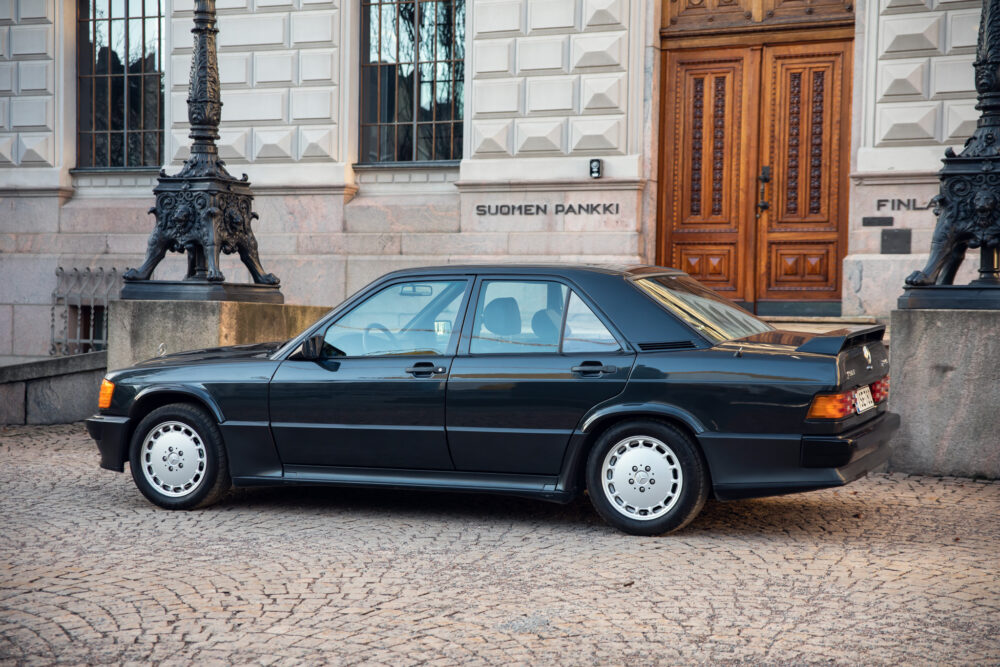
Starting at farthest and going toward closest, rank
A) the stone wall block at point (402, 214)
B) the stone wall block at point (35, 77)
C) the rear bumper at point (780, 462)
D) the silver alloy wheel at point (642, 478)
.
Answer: the stone wall block at point (35, 77)
the stone wall block at point (402, 214)
the silver alloy wheel at point (642, 478)
the rear bumper at point (780, 462)

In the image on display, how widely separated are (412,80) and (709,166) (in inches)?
171

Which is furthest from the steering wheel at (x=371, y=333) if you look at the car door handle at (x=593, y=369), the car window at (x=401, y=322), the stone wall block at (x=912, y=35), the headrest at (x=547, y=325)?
the stone wall block at (x=912, y=35)

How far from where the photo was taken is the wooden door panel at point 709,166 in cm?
1411

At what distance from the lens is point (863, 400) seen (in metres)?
6.47

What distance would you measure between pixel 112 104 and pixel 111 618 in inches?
562

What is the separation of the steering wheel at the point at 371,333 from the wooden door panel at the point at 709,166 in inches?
314

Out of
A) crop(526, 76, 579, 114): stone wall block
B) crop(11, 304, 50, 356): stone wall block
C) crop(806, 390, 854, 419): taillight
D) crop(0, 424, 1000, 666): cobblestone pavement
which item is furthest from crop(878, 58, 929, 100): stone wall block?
crop(11, 304, 50, 356): stone wall block

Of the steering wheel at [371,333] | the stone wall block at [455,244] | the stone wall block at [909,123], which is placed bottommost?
the steering wheel at [371,333]

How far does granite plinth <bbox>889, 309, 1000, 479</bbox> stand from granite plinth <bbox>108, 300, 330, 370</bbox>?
5.97 meters

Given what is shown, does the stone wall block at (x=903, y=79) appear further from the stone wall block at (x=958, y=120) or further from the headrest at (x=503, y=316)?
the headrest at (x=503, y=316)

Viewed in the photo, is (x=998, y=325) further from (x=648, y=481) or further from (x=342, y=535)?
(x=342, y=535)

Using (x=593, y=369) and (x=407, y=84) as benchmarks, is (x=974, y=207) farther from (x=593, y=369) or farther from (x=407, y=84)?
(x=407, y=84)

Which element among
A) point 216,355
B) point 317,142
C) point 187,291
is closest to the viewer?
point 216,355

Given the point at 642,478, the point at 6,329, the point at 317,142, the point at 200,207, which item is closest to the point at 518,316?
the point at 642,478
